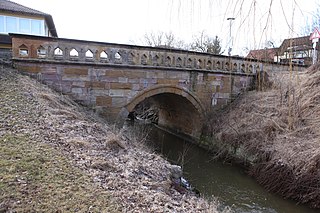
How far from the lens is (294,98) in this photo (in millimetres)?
7883

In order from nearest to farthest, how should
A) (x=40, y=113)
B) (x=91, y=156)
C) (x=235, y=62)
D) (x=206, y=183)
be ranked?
(x=91, y=156), (x=40, y=113), (x=206, y=183), (x=235, y=62)

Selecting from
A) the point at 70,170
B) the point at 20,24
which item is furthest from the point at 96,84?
the point at 20,24

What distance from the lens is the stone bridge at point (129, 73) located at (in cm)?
711

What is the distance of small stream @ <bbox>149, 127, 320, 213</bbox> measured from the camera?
563cm

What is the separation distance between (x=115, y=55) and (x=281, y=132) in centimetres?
539

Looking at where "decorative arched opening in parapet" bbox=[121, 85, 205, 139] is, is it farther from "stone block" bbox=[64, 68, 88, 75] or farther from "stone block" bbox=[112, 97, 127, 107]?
"stone block" bbox=[64, 68, 88, 75]

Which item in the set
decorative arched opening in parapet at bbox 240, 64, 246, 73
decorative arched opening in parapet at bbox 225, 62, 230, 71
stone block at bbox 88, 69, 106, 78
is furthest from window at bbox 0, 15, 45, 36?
decorative arched opening in parapet at bbox 240, 64, 246, 73

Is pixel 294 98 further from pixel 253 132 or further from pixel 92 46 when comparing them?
pixel 92 46

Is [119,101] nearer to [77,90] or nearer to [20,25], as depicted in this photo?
[77,90]

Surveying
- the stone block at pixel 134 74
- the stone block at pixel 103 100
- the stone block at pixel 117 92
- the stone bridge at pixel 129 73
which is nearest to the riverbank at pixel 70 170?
the stone bridge at pixel 129 73

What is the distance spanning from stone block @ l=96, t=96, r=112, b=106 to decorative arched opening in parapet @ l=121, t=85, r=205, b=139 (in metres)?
0.52

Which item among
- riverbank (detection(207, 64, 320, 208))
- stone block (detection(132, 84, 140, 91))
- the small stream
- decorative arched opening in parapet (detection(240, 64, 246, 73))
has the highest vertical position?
decorative arched opening in parapet (detection(240, 64, 246, 73))

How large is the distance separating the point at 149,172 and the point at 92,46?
4888mm

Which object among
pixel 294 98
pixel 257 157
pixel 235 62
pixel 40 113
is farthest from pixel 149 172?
pixel 235 62
